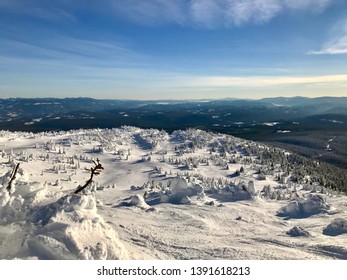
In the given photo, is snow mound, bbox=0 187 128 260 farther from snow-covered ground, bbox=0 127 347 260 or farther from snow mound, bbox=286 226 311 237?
snow mound, bbox=286 226 311 237

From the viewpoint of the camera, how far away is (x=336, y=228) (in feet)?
85.1

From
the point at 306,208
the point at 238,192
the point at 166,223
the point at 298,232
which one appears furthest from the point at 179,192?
the point at 298,232

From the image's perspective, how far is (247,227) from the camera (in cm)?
2686

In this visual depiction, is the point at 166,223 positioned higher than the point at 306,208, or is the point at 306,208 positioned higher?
the point at 166,223

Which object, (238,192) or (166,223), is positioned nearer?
(166,223)

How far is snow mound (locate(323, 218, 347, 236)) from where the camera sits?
2548 centimetres

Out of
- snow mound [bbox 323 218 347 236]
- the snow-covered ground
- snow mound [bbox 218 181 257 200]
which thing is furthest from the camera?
snow mound [bbox 218 181 257 200]

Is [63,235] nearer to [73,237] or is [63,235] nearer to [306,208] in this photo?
[73,237]

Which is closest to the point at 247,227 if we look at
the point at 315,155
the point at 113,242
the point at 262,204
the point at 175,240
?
the point at 175,240

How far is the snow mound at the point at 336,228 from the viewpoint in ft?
83.6

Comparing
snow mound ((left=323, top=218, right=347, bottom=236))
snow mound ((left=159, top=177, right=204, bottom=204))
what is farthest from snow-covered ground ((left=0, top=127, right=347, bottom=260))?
snow mound ((left=159, top=177, right=204, bottom=204))

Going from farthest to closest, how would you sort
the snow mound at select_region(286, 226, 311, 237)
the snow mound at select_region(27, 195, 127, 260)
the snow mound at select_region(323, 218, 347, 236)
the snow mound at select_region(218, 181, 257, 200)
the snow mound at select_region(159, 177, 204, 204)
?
the snow mound at select_region(218, 181, 257, 200)
the snow mound at select_region(159, 177, 204, 204)
the snow mound at select_region(323, 218, 347, 236)
the snow mound at select_region(286, 226, 311, 237)
the snow mound at select_region(27, 195, 127, 260)

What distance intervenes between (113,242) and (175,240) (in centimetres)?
588
